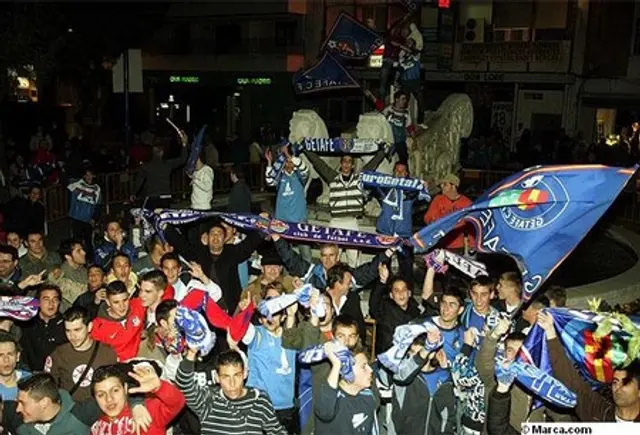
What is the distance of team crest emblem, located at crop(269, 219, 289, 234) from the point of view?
8.38 meters

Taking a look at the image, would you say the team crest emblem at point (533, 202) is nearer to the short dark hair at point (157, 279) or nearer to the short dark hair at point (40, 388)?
the short dark hair at point (157, 279)

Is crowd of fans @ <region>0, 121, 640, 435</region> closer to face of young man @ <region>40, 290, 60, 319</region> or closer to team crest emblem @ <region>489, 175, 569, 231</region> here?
face of young man @ <region>40, 290, 60, 319</region>

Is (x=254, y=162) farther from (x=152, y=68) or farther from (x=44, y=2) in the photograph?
(x=152, y=68)

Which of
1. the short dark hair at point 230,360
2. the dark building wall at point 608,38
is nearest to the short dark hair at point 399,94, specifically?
the short dark hair at point 230,360

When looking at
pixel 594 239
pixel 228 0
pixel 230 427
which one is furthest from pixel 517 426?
pixel 228 0

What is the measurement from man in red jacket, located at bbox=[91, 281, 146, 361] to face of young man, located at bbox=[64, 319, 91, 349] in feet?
1.00

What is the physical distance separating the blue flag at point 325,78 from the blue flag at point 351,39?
0.41m

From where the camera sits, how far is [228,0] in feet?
127

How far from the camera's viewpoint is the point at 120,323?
6.42 m

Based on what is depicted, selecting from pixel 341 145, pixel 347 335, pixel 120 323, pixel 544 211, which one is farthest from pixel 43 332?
pixel 341 145

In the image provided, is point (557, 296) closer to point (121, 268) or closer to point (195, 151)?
point (121, 268)

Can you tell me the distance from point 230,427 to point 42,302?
107 inches

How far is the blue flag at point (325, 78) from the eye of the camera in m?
14.2

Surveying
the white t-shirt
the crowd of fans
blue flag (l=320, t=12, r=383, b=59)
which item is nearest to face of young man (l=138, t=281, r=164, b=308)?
the crowd of fans
